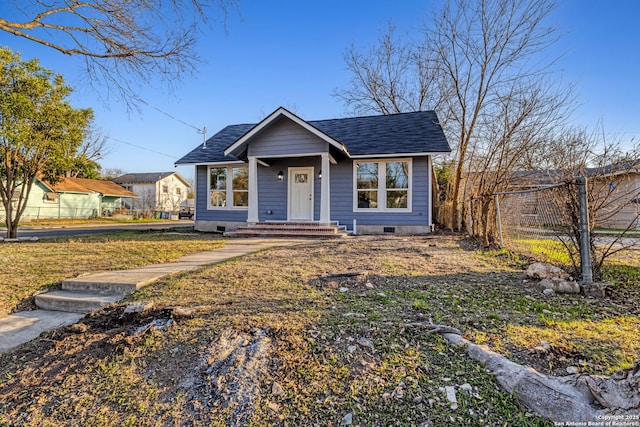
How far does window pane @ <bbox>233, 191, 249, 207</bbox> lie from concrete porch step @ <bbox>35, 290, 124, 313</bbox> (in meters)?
8.27

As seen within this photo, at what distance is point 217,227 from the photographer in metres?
12.4

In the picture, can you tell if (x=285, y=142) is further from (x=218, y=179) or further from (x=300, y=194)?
(x=218, y=179)

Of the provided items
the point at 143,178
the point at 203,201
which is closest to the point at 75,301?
the point at 203,201

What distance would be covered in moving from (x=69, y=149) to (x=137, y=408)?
10.6 m

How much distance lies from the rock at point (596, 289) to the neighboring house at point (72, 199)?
30.1 metres

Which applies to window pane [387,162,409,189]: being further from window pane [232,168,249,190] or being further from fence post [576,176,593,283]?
fence post [576,176,593,283]

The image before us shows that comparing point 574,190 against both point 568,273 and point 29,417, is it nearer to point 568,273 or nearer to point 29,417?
point 568,273

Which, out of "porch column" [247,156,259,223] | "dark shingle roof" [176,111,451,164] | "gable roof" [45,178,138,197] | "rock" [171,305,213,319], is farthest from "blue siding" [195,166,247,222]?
"gable roof" [45,178,138,197]

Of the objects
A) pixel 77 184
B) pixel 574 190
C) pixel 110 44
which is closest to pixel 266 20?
A: pixel 110 44

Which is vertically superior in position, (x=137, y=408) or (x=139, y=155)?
(x=139, y=155)

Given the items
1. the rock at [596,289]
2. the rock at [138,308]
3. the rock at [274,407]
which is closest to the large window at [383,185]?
the rock at [596,289]

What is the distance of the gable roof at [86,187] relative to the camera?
26.9 m

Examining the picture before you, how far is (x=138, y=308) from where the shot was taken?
313 cm

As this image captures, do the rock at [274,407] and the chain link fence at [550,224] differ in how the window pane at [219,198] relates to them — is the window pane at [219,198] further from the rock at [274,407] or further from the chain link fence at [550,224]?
the rock at [274,407]
